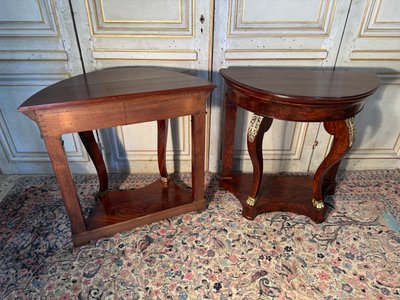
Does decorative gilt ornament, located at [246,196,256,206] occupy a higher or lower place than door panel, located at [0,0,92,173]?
lower

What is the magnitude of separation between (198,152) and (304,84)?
25.0 inches

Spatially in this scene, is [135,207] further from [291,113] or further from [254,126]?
[291,113]

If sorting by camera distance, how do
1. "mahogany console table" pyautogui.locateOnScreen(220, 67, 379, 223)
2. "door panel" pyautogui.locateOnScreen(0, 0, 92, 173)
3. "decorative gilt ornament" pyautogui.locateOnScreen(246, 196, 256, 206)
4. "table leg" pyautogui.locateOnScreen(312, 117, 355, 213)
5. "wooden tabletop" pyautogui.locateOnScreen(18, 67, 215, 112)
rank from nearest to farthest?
"wooden tabletop" pyautogui.locateOnScreen(18, 67, 215, 112)
"mahogany console table" pyautogui.locateOnScreen(220, 67, 379, 223)
"table leg" pyautogui.locateOnScreen(312, 117, 355, 213)
"door panel" pyautogui.locateOnScreen(0, 0, 92, 173)
"decorative gilt ornament" pyautogui.locateOnScreen(246, 196, 256, 206)

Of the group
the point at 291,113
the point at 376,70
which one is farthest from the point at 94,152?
the point at 376,70

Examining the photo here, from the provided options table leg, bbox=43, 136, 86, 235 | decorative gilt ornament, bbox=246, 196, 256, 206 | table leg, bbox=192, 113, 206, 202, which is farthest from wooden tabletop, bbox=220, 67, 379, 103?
table leg, bbox=43, 136, 86, 235

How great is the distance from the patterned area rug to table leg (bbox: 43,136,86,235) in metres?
0.17

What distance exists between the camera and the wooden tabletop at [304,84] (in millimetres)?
1186

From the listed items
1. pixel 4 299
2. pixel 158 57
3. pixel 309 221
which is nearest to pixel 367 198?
pixel 309 221

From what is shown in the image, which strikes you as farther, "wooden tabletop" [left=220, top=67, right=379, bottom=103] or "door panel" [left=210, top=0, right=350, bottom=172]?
"door panel" [left=210, top=0, right=350, bottom=172]

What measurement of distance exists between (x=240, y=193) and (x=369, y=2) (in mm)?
1317

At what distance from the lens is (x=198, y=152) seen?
149 cm

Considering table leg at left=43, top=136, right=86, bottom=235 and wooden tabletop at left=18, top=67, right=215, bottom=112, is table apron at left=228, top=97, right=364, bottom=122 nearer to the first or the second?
wooden tabletop at left=18, top=67, right=215, bottom=112

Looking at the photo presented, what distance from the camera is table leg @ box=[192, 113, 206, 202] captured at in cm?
141

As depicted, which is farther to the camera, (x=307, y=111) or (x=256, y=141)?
(x=256, y=141)
